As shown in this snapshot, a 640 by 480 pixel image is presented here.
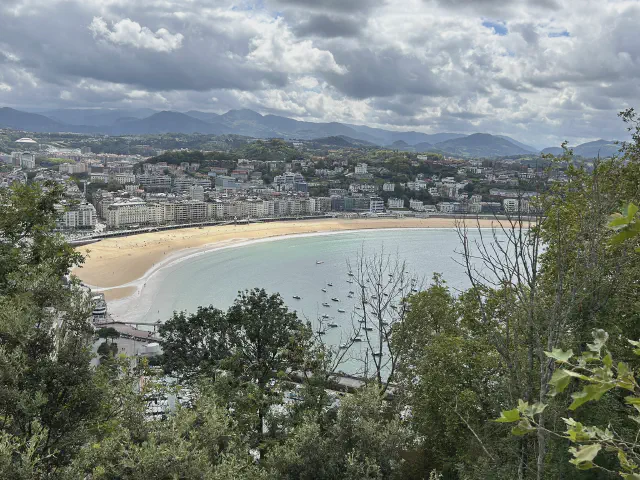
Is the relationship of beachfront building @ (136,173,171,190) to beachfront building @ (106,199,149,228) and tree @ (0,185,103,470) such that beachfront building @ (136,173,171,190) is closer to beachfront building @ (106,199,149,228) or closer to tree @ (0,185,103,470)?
beachfront building @ (106,199,149,228)

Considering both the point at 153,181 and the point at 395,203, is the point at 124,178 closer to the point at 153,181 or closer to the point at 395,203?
the point at 153,181

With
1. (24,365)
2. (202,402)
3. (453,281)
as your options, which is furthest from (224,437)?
(453,281)

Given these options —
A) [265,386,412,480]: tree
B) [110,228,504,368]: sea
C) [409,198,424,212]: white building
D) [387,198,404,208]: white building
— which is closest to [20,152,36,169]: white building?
[387,198,404,208]: white building

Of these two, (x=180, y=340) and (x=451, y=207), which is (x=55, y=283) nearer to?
(x=180, y=340)

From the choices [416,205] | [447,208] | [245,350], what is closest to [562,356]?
[245,350]

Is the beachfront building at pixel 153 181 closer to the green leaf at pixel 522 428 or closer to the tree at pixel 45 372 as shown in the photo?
the tree at pixel 45 372

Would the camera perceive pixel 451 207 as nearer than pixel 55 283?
No

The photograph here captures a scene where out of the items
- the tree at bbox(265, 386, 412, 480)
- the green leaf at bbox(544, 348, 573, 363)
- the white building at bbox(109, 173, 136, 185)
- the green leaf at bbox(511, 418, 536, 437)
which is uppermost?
the green leaf at bbox(544, 348, 573, 363)
